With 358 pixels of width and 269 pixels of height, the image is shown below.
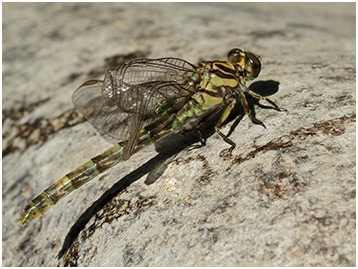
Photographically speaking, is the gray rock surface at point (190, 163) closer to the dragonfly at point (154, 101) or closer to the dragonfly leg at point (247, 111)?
the dragonfly leg at point (247, 111)

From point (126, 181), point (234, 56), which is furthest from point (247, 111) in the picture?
point (126, 181)

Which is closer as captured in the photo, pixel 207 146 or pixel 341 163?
pixel 341 163

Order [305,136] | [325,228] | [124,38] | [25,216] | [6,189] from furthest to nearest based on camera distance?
[124,38] < [6,189] < [25,216] < [305,136] < [325,228]

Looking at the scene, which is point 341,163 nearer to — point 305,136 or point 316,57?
point 305,136

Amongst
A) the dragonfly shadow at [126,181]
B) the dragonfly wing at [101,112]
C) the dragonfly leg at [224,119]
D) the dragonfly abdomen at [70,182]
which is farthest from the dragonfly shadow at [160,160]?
the dragonfly wing at [101,112]

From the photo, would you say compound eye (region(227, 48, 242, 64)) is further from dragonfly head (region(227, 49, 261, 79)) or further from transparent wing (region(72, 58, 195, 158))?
transparent wing (region(72, 58, 195, 158))

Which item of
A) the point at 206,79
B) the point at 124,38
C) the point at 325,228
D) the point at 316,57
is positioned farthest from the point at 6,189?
the point at 316,57

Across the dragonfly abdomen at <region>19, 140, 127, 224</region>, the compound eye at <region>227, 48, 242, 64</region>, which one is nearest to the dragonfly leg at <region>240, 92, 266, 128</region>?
the compound eye at <region>227, 48, 242, 64</region>

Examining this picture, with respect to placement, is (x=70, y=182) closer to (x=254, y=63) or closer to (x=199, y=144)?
(x=199, y=144)
